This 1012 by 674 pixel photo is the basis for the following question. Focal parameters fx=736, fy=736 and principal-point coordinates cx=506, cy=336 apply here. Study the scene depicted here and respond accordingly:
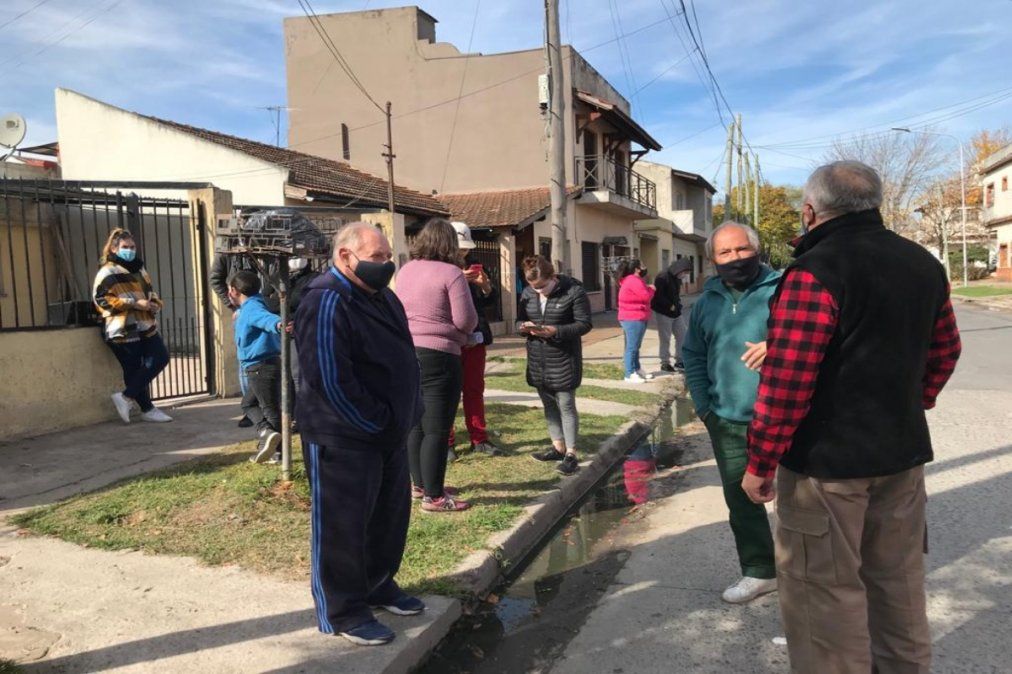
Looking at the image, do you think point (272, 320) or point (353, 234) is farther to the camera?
point (272, 320)

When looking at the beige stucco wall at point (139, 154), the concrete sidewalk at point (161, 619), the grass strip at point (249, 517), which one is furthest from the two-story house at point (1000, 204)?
the concrete sidewalk at point (161, 619)

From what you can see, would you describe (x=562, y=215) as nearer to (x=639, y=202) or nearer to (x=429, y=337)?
(x=429, y=337)

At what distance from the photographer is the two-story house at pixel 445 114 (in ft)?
72.7

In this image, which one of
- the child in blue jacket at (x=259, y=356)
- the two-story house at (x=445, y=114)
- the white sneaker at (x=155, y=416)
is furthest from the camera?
the two-story house at (x=445, y=114)

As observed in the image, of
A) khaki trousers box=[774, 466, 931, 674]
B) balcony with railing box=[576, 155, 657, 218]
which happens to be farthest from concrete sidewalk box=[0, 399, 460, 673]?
balcony with railing box=[576, 155, 657, 218]

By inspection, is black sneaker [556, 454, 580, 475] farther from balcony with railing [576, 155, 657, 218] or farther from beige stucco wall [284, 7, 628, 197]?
balcony with railing [576, 155, 657, 218]

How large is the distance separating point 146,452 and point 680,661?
483 centimetres

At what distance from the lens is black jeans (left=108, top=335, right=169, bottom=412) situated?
7008 mm

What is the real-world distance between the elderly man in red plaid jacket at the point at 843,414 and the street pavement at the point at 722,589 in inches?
31.8

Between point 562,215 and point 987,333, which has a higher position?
point 562,215

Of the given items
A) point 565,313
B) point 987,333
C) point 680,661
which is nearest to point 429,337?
point 565,313

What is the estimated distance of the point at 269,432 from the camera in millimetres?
5578

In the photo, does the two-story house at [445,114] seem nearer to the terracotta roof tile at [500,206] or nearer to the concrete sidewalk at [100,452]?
the terracotta roof tile at [500,206]

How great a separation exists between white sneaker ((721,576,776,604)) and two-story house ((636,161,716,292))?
2734 centimetres
